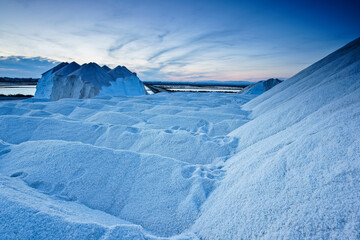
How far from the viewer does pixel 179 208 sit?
4.84 feet

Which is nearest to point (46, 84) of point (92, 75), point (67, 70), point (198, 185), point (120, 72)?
point (67, 70)

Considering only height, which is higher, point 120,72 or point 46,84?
point 120,72

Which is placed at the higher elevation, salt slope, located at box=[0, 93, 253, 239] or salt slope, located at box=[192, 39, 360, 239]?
salt slope, located at box=[192, 39, 360, 239]

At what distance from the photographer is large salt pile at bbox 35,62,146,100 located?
41.6 ft

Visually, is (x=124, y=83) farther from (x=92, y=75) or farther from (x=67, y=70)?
(x=67, y=70)

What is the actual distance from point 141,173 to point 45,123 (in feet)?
9.24

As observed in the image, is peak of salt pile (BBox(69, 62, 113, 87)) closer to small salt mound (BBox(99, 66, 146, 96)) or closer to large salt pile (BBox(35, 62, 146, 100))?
large salt pile (BBox(35, 62, 146, 100))

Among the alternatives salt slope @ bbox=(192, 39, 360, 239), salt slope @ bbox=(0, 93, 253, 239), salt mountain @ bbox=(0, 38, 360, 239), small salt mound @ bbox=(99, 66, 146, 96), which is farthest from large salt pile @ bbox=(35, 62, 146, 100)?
salt slope @ bbox=(192, 39, 360, 239)

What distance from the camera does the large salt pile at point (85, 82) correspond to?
41.6 feet

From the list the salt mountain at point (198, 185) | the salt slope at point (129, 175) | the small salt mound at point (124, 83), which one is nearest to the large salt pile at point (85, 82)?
the small salt mound at point (124, 83)

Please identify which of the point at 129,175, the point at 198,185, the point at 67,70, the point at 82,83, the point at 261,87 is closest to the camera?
the point at 198,185

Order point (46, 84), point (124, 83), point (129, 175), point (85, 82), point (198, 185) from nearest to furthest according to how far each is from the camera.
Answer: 1. point (198, 185)
2. point (129, 175)
3. point (85, 82)
4. point (46, 84)
5. point (124, 83)

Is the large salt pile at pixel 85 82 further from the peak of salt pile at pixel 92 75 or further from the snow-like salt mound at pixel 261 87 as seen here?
the snow-like salt mound at pixel 261 87

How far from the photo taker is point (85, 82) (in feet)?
41.1
